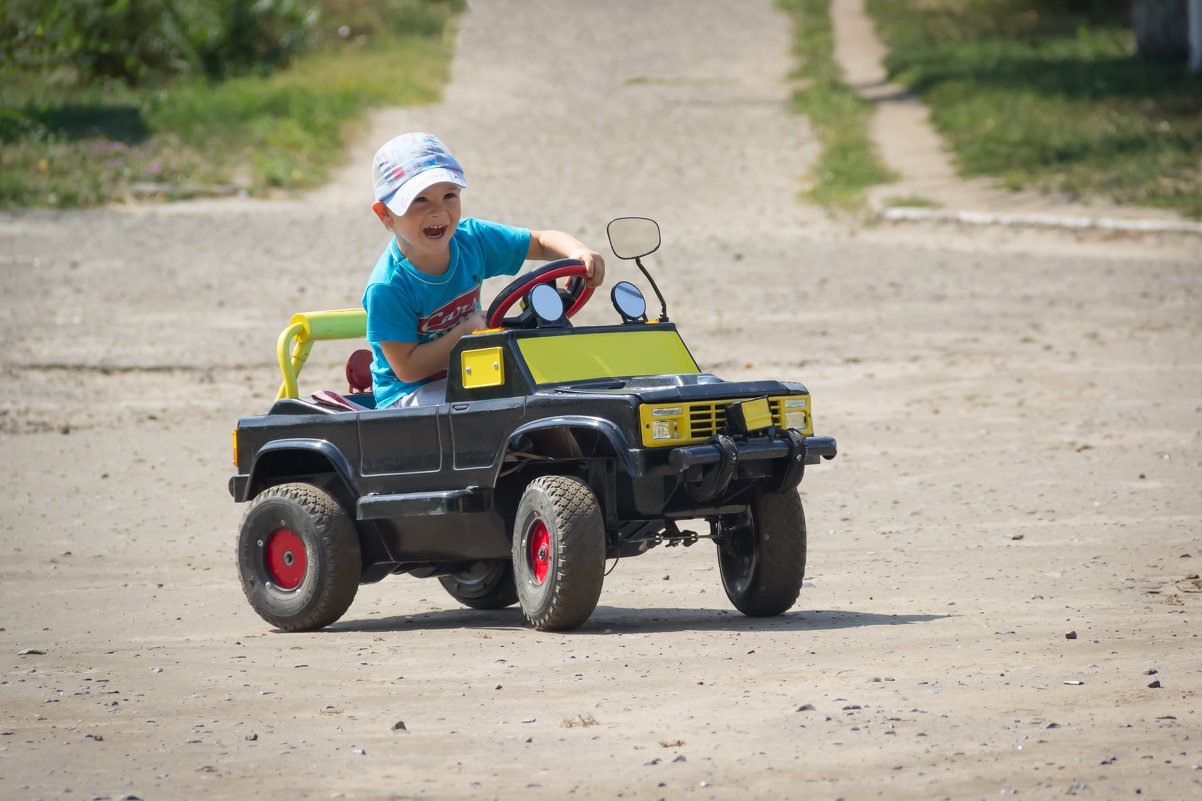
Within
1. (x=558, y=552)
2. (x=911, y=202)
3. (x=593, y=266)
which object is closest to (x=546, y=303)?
(x=593, y=266)

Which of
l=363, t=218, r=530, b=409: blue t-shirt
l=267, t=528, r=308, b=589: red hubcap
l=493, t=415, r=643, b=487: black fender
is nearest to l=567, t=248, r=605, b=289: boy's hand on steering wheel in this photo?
l=363, t=218, r=530, b=409: blue t-shirt

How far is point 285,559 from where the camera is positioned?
→ 744 cm

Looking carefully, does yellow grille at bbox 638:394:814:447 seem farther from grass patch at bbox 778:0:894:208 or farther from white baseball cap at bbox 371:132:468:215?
grass patch at bbox 778:0:894:208

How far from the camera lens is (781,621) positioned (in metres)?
6.95

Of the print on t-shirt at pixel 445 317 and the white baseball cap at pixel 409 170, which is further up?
the white baseball cap at pixel 409 170

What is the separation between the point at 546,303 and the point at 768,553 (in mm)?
1231

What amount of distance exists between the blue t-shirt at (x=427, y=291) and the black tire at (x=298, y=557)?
0.49 meters

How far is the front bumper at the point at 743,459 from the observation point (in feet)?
20.4

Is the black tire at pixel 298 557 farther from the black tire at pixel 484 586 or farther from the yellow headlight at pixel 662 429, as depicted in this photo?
the yellow headlight at pixel 662 429

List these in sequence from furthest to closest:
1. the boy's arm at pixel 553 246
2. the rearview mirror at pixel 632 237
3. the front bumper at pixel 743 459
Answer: the boy's arm at pixel 553 246, the rearview mirror at pixel 632 237, the front bumper at pixel 743 459

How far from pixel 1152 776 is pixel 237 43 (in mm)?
30548

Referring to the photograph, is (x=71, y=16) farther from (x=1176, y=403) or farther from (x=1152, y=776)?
(x=1152, y=776)

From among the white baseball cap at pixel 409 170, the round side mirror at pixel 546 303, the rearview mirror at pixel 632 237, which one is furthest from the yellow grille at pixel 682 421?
the white baseball cap at pixel 409 170

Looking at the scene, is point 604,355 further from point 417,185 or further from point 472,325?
point 417,185
